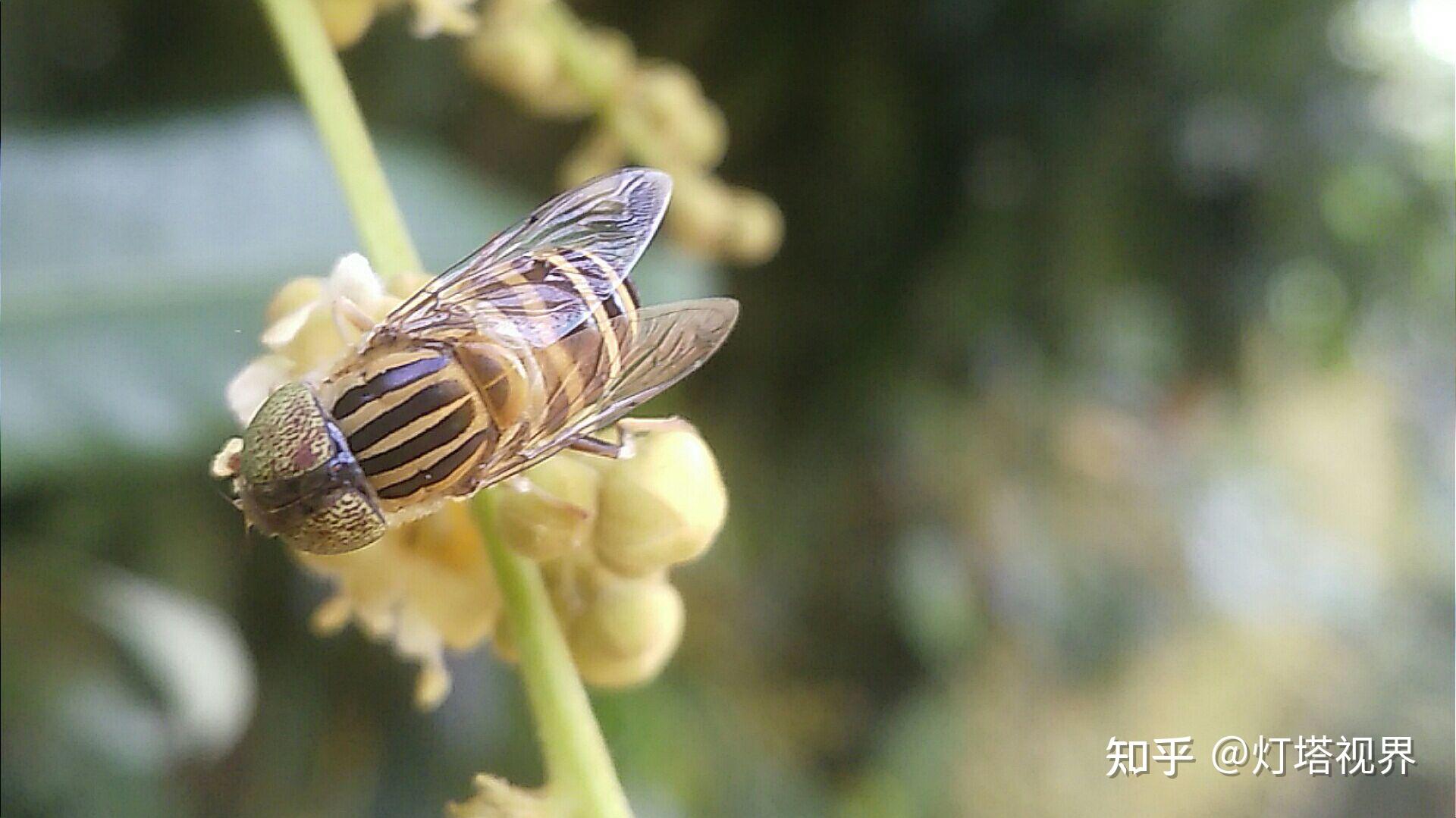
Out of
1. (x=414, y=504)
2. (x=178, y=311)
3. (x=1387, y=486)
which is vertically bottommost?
(x=414, y=504)

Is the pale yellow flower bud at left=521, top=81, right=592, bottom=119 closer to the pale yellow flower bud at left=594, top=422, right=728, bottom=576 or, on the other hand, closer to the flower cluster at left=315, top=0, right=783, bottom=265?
the flower cluster at left=315, top=0, right=783, bottom=265

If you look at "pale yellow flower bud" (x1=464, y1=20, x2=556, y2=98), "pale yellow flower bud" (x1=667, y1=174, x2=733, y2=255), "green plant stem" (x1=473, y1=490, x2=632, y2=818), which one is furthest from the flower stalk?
"pale yellow flower bud" (x1=667, y1=174, x2=733, y2=255)

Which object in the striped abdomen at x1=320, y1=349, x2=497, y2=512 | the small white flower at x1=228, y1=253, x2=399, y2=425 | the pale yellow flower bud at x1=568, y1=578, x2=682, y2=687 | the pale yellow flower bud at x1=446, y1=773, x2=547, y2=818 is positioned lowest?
the pale yellow flower bud at x1=446, y1=773, x2=547, y2=818

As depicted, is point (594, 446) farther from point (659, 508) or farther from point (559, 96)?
point (559, 96)

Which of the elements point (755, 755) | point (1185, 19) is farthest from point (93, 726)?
point (1185, 19)

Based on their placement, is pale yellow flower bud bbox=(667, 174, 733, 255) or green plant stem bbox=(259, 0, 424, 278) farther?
pale yellow flower bud bbox=(667, 174, 733, 255)

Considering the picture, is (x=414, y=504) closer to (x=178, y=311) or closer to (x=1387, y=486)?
(x=178, y=311)
